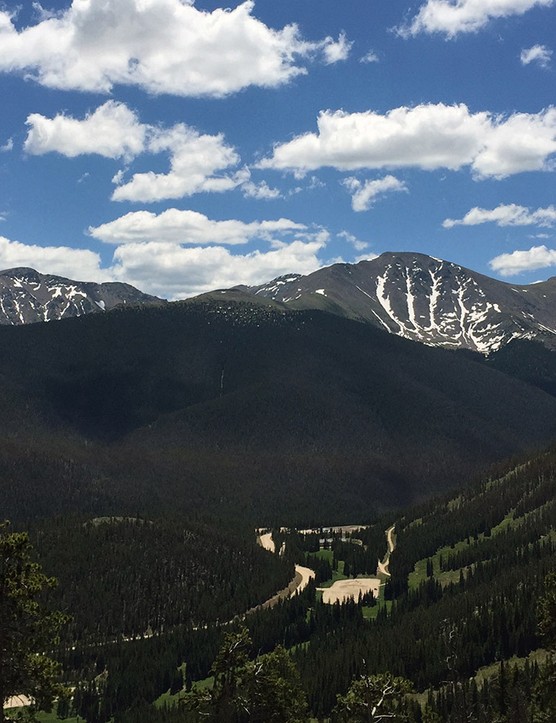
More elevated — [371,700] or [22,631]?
[22,631]

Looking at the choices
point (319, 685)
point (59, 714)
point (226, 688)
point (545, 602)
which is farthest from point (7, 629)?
point (59, 714)

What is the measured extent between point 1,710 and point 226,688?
15.3m

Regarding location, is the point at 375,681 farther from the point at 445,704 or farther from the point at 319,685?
the point at 319,685

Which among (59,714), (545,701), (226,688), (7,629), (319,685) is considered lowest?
(59,714)

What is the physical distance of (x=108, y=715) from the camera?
631 ft

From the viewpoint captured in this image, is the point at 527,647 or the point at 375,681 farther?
the point at 527,647

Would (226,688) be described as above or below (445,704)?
above

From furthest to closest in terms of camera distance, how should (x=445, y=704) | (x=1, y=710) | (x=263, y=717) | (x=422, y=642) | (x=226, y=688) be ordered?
(x=422, y=642), (x=445, y=704), (x=263, y=717), (x=226, y=688), (x=1, y=710)

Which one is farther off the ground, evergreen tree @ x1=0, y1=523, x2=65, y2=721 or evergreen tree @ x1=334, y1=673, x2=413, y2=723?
evergreen tree @ x1=0, y1=523, x2=65, y2=721

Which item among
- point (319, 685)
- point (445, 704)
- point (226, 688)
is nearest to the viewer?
point (226, 688)

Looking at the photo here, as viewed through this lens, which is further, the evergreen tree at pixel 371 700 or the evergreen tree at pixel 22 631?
the evergreen tree at pixel 371 700

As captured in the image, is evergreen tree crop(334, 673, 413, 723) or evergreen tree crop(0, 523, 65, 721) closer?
evergreen tree crop(0, 523, 65, 721)

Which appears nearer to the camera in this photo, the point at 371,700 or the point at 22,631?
the point at 22,631

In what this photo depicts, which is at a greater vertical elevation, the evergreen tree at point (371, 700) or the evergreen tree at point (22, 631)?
the evergreen tree at point (22, 631)
